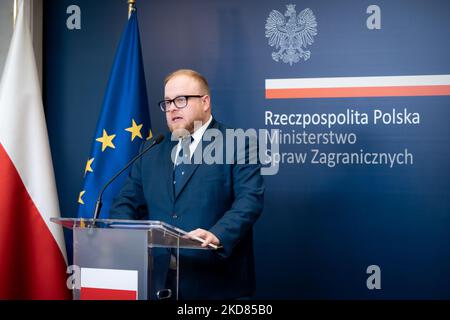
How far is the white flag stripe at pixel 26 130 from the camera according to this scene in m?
3.28

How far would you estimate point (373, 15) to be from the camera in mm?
3920

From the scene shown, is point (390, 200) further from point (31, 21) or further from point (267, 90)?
point (31, 21)

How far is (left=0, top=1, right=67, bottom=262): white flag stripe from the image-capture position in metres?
3.28

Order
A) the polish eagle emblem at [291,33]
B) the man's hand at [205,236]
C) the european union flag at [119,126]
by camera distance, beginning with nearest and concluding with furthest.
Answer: the man's hand at [205,236] → the european union flag at [119,126] → the polish eagle emblem at [291,33]

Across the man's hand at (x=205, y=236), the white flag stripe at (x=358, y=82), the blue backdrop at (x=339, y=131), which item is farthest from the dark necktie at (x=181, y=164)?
the white flag stripe at (x=358, y=82)

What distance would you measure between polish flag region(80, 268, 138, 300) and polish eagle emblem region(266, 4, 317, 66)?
2325mm

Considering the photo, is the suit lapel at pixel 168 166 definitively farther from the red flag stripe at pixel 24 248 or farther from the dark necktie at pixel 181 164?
the red flag stripe at pixel 24 248

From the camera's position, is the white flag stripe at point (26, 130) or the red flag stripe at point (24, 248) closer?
the red flag stripe at point (24, 248)

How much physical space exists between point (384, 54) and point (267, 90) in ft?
2.65

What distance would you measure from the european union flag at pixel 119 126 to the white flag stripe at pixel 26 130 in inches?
9.2

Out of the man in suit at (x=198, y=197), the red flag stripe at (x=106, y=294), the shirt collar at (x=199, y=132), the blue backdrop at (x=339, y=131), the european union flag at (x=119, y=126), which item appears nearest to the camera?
the red flag stripe at (x=106, y=294)

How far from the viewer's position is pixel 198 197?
280cm

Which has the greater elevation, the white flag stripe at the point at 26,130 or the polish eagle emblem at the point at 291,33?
the polish eagle emblem at the point at 291,33
